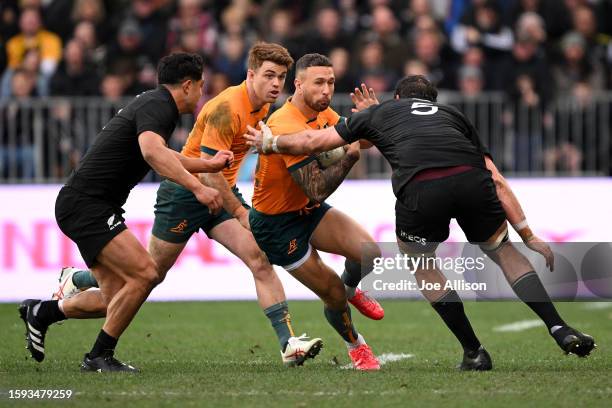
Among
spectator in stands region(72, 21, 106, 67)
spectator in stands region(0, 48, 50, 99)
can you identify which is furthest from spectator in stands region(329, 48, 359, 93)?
spectator in stands region(0, 48, 50, 99)

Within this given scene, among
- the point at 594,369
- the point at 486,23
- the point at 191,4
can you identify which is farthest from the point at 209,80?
the point at 594,369

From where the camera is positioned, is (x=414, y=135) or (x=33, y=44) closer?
(x=414, y=135)

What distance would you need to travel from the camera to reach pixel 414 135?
29.3ft

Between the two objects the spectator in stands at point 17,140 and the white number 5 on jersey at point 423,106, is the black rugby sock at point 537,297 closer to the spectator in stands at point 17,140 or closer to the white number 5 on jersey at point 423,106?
the white number 5 on jersey at point 423,106

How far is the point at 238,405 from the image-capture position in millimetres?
7547

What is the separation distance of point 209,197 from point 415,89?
1.77 meters

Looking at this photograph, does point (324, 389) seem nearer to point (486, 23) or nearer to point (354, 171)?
point (354, 171)

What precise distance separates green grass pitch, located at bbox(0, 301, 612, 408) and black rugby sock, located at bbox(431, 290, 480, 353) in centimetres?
26

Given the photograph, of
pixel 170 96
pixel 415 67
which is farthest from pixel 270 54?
pixel 415 67

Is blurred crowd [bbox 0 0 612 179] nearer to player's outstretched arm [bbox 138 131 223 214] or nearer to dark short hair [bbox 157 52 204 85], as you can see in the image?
dark short hair [bbox 157 52 204 85]

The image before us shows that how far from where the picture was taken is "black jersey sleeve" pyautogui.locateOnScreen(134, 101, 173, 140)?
354 inches

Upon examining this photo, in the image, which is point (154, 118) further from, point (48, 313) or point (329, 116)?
point (48, 313)

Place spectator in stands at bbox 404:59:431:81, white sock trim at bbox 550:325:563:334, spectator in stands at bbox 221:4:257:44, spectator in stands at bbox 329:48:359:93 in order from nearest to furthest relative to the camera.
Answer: white sock trim at bbox 550:325:563:334, spectator in stands at bbox 329:48:359:93, spectator in stands at bbox 404:59:431:81, spectator in stands at bbox 221:4:257:44

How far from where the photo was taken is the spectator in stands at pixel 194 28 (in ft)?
59.7
